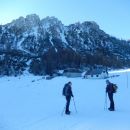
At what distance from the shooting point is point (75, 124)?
18.4 metres

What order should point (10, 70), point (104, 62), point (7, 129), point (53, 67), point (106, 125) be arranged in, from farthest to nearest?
point (104, 62) < point (10, 70) < point (53, 67) < point (7, 129) < point (106, 125)

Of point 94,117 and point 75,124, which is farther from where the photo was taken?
point 94,117

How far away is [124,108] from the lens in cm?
2364

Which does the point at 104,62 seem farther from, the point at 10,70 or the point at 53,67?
the point at 10,70

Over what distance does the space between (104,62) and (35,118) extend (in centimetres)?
15870

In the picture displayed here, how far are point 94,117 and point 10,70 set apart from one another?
489 ft

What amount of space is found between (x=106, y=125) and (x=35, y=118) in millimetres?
6348

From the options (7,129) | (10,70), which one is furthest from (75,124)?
(10,70)

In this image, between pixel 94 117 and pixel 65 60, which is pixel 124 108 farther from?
pixel 65 60

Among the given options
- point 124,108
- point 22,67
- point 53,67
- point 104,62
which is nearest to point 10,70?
point 22,67

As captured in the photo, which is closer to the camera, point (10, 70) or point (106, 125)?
point (106, 125)

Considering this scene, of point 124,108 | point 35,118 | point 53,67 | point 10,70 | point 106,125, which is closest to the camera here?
point 106,125

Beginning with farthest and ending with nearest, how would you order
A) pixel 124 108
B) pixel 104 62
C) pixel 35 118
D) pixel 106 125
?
1. pixel 104 62
2. pixel 124 108
3. pixel 35 118
4. pixel 106 125

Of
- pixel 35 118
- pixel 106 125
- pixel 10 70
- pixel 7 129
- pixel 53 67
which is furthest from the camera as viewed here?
pixel 10 70
